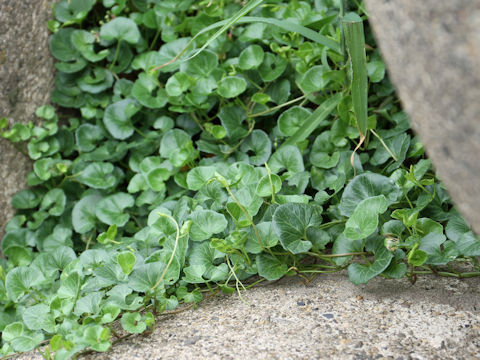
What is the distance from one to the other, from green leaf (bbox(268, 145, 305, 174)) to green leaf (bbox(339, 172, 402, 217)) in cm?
23

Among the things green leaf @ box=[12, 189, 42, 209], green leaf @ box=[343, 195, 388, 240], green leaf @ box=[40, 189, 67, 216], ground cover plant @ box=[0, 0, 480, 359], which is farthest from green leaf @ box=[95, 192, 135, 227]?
green leaf @ box=[343, 195, 388, 240]

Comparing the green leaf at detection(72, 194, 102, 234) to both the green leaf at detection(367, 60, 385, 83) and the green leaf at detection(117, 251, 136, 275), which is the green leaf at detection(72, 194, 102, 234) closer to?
the green leaf at detection(117, 251, 136, 275)

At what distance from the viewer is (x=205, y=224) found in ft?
4.00

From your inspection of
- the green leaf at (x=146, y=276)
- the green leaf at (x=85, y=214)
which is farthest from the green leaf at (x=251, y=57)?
the green leaf at (x=146, y=276)

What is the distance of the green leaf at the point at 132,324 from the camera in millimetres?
1008

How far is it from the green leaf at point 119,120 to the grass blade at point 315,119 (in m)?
0.57

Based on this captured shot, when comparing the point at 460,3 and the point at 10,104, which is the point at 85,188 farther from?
the point at 460,3

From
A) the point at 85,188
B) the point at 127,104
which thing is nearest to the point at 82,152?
the point at 85,188

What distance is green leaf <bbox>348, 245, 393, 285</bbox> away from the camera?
105 cm

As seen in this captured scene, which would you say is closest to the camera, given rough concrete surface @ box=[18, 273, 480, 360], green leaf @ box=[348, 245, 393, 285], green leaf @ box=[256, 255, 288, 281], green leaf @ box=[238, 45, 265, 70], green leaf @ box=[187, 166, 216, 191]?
rough concrete surface @ box=[18, 273, 480, 360]

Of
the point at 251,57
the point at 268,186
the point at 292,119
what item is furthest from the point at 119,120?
the point at 268,186

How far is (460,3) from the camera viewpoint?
0.49 meters

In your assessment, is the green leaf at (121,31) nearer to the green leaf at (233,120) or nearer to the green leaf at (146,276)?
the green leaf at (233,120)

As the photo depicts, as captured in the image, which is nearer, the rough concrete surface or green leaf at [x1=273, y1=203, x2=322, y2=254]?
the rough concrete surface
